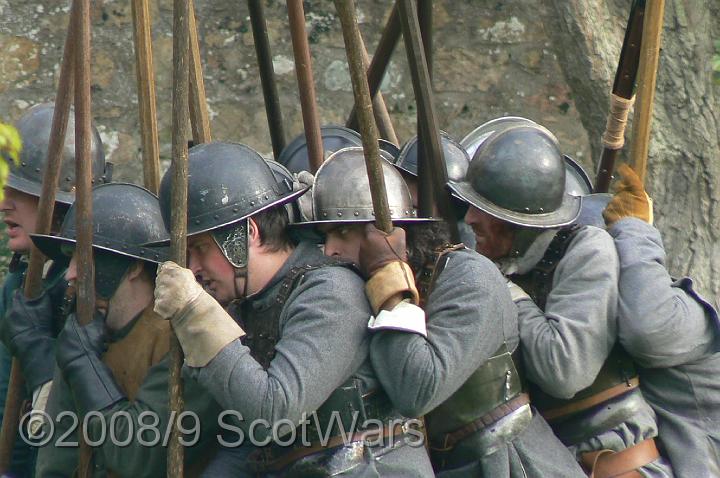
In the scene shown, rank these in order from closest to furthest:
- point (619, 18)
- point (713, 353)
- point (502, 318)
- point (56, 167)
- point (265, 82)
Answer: point (502, 318) < point (713, 353) < point (56, 167) < point (265, 82) < point (619, 18)

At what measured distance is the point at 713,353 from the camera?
5.11 m

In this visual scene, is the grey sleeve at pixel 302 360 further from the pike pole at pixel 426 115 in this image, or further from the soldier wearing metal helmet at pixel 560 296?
the pike pole at pixel 426 115

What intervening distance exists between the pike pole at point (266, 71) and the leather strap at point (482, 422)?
2.26 metres

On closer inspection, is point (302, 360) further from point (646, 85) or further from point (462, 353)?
point (646, 85)

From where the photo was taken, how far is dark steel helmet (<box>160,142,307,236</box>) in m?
4.73

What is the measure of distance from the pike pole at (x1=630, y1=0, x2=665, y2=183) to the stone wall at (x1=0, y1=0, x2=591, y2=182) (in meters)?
3.18

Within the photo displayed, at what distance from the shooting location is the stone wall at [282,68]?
27.2ft

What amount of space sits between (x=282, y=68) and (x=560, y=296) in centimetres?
405

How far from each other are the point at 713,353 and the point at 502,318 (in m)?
0.87

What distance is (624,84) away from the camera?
240 inches

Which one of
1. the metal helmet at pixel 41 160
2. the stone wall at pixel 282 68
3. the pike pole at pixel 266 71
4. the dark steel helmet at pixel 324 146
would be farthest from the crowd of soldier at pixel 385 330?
the stone wall at pixel 282 68

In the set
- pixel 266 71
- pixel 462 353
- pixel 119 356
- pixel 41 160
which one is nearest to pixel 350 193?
pixel 462 353

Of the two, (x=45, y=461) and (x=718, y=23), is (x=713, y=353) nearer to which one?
(x=45, y=461)

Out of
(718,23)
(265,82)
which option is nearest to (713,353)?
(265,82)
